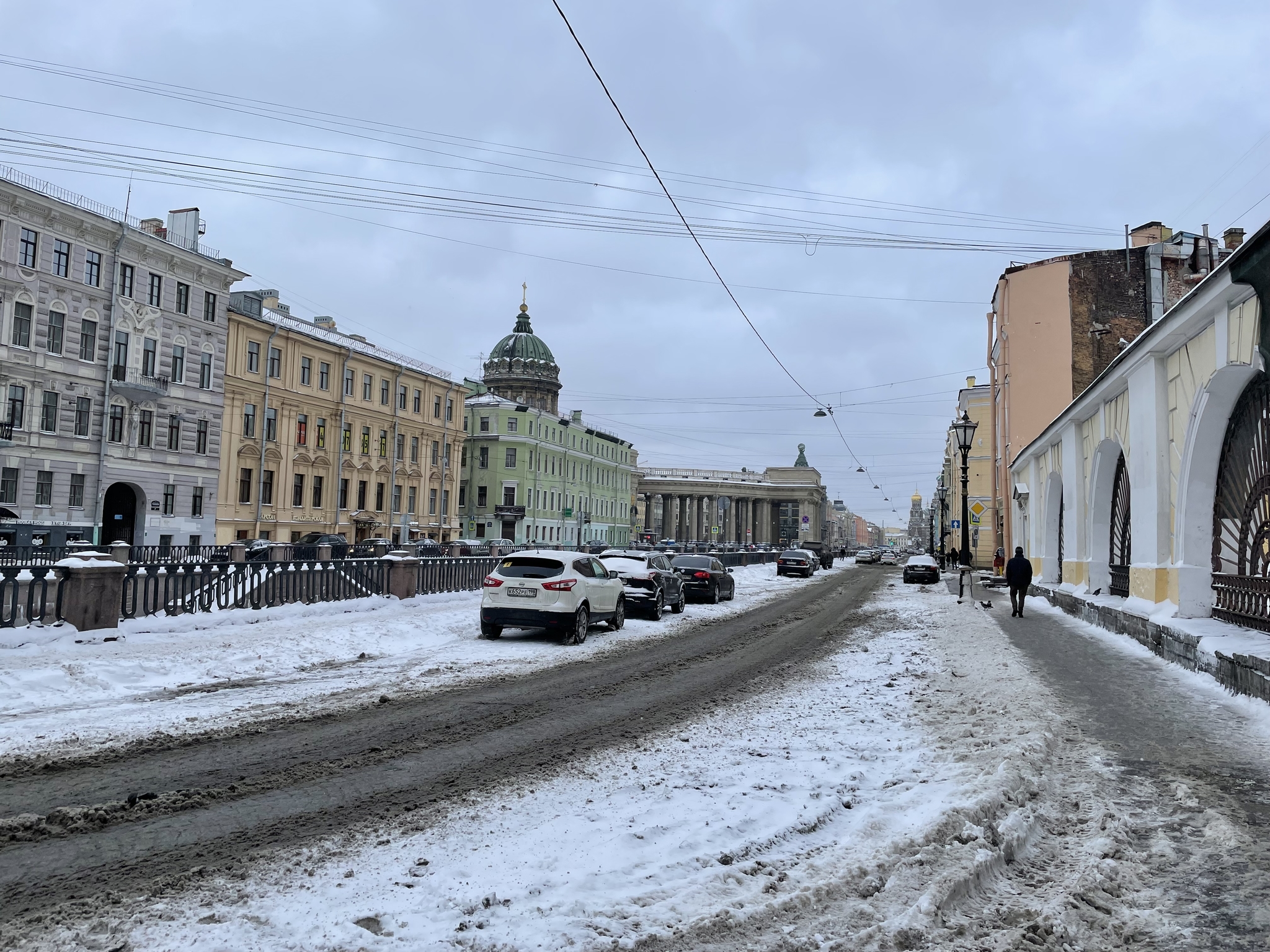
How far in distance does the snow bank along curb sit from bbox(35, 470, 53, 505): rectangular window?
38308mm

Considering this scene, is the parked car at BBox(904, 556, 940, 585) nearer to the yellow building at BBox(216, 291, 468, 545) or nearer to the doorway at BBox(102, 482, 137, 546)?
the yellow building at BBox(216, 291, 468, 545)

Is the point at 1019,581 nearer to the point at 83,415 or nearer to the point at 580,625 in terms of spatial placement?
the point at 580,625

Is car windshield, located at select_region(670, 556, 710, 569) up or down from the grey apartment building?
down

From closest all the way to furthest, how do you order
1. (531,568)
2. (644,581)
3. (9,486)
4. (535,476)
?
(531,568) → (644,581) → (9,486) → (535,476)

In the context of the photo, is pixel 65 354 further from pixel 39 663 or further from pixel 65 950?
pixel 65 950

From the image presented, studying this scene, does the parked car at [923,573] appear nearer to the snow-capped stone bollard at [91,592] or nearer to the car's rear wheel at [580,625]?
the car's rear wheel at [580,625]

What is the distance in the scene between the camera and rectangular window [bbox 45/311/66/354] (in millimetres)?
35969

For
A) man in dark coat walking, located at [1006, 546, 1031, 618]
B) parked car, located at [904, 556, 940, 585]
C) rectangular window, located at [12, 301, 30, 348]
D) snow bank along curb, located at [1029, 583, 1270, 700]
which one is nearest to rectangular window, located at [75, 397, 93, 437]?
rectangular window, located at [12, 301, 30, 348]

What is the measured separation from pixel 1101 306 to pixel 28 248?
1868 inches

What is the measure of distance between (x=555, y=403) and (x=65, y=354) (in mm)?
80099

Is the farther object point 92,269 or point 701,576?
point 92,269

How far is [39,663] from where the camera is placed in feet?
33.6

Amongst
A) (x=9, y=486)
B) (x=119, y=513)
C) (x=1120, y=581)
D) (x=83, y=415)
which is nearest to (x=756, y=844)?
(x=1120, y=581)

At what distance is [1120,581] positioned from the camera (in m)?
19.4
